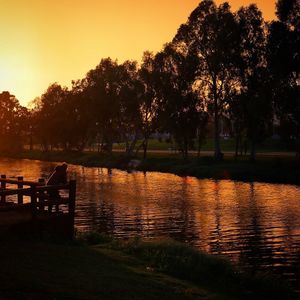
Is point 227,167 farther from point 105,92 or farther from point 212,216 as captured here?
point 105,92

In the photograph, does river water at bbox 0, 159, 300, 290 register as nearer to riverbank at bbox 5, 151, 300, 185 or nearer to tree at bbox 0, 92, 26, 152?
riverbank at bbox 5, 151, 300, 185

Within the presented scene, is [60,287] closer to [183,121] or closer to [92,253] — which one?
[92,253]

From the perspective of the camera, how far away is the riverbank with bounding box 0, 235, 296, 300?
1291 centimetres

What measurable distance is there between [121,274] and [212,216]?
64.4ft

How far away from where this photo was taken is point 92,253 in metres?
18.2

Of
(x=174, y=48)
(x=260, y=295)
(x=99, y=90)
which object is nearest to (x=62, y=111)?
(x=99, y=90)

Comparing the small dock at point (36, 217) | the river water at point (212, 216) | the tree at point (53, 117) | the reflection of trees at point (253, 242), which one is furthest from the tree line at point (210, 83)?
the small dock at point (36, 217)

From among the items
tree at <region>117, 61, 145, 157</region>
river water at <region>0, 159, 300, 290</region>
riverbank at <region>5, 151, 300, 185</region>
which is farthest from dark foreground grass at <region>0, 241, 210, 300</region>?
tree at <region>117, 61, 145, 157</region>

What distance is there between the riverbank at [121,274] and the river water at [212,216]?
2594 millimetres

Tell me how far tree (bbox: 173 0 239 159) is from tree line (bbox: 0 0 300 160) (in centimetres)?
15

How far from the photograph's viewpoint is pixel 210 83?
76062mm

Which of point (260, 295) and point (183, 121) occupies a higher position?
point (183, 121)

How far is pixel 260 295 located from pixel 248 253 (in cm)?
→ 708

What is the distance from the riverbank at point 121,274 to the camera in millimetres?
12906
